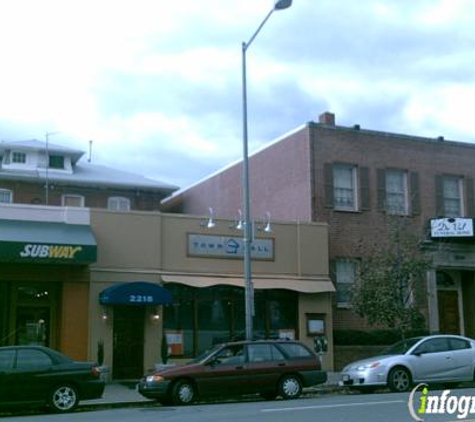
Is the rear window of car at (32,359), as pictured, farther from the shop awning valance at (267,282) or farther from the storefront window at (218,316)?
the storefront window at (218,316)

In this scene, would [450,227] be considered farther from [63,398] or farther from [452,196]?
[63,398]

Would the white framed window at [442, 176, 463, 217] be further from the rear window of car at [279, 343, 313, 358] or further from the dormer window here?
the dormer window

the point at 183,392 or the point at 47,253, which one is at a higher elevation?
the point at 47,253

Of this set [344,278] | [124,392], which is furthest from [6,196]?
[124,392]

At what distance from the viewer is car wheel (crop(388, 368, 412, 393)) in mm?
19078

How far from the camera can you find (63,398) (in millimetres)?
16469

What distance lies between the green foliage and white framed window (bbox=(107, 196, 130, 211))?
14715mm

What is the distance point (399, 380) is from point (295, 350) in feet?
8.98

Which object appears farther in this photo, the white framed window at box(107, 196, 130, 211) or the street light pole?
the white framed window at box(107, 196, 130, 211)

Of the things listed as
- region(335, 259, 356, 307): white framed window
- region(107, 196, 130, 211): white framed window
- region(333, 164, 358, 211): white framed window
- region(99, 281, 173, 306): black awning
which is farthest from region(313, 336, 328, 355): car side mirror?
region(107, 196, 130, 211): white framed window

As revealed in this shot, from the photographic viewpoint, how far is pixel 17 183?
1362 inches

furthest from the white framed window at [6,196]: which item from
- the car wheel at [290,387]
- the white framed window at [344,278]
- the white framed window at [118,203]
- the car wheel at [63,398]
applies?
the car wheel at [290,387]

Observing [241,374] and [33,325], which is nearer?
[241,374]

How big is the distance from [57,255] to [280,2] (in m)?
9.27
